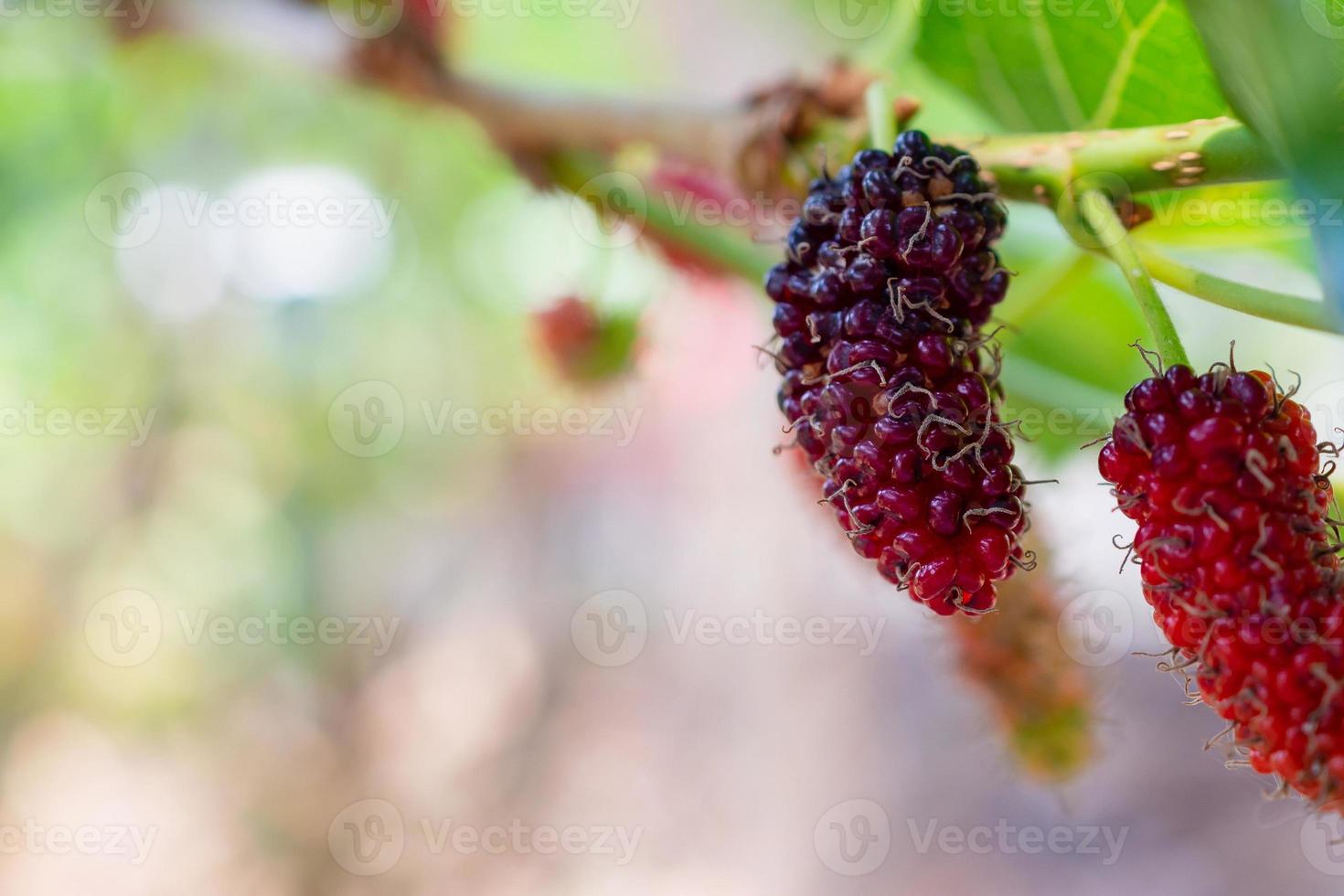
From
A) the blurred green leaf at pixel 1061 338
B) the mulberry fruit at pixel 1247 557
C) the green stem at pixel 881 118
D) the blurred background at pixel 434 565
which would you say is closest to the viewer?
the mulberry fruit at pixel 1247 557

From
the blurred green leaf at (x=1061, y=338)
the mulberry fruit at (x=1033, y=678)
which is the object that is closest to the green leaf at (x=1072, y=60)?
the blurred green leaf at (x=1061, y=338)

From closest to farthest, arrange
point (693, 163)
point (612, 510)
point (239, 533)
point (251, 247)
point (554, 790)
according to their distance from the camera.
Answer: point (693, 163) < point (251, 247) < point (239, 533) < point (554, 790) < point (612, 510)

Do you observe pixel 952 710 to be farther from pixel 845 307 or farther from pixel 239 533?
pixel 845 307

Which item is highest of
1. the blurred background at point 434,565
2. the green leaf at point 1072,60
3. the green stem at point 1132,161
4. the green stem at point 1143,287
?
the green leaf at point 1072,60

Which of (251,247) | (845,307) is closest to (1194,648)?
(845,307)

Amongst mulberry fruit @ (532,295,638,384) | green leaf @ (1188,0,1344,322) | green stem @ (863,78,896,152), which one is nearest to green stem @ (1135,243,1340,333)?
green leaf @ (1188,0,1344,322)

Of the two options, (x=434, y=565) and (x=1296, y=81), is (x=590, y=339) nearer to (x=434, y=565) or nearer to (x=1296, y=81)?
(x=1296, y=81)

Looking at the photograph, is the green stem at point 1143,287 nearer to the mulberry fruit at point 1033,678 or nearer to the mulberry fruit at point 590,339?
the mulberry fruit at point 1033,678
